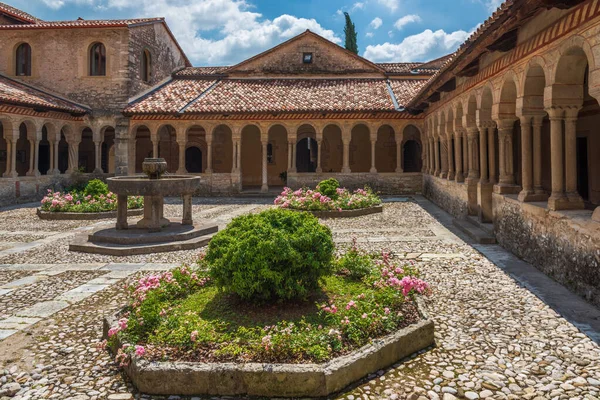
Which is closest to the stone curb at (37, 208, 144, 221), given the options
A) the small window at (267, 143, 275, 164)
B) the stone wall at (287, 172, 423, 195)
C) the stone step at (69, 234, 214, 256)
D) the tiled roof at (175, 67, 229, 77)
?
the stone step at (69, 234, 214, 256)

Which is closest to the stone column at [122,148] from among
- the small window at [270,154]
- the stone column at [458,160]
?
the small window at [270,154]

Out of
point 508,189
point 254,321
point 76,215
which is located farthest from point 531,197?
point 76,215

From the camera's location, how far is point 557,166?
671 centimetres

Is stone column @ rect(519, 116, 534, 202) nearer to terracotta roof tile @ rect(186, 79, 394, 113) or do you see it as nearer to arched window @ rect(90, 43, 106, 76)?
terracotta roof tile @ rect(186, 79, 394, 113)

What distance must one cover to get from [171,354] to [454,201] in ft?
37.5

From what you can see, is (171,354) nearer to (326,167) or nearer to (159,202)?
(159,202)

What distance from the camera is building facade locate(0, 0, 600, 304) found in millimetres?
6543

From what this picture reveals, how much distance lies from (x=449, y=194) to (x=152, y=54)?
18831mm

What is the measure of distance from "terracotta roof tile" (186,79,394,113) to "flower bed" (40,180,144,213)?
7.21m

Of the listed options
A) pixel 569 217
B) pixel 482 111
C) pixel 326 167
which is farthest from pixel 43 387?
pixel 326 167

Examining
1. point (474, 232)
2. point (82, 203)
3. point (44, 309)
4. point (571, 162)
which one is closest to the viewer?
point (44, 309)

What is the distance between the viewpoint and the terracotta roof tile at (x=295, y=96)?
20.2 m

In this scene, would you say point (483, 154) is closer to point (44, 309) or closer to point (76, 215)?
point (44, 309)

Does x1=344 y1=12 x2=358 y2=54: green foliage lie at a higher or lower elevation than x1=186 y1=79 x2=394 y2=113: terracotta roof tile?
higher
